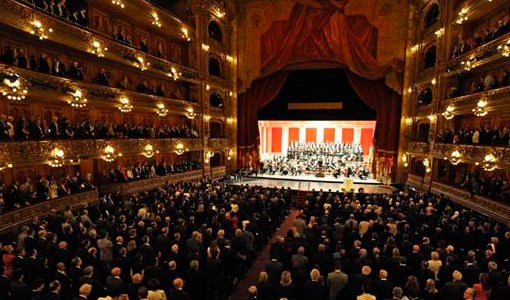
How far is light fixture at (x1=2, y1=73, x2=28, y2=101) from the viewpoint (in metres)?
10.8

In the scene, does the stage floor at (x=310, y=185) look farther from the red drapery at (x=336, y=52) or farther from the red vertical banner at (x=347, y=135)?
the red vertical banner at (x=347, y=135)

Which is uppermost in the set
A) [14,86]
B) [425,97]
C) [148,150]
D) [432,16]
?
[432,16]

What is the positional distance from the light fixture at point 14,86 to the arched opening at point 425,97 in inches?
891

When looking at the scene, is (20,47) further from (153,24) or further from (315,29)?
(315,29)

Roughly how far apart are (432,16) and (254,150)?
1638 cm

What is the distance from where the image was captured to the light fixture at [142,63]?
17.7 m

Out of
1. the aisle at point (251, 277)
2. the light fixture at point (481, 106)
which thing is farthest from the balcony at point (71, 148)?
the light fixture at point (481, 106)

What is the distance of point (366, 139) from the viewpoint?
1163 inches

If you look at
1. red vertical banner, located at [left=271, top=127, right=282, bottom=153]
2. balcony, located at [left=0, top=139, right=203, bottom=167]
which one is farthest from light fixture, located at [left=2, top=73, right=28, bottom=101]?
red vertical banner, located at [left=271, top=127, right=282, bottom=153]

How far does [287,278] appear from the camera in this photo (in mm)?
5914

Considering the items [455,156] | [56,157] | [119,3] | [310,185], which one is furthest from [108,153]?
[455,156]

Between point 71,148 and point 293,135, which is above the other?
point 293,135

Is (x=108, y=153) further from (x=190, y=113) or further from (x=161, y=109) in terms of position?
(x=190, y=113)

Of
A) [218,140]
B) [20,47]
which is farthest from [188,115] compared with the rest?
[20,47]
